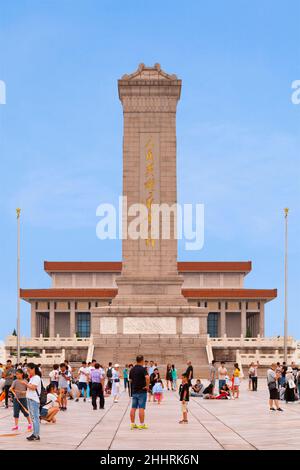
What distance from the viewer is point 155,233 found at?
2894 inches

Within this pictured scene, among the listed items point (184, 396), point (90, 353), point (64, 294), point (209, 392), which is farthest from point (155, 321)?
point (184, 396)

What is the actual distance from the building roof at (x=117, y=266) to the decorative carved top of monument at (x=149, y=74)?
43.3 meters

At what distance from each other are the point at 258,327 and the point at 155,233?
3604 cm

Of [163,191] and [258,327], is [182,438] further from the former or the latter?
[258,327]

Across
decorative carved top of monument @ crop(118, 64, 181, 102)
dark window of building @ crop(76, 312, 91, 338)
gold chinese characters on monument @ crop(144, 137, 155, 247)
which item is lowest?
dark window of building @ crop(76, 312, 91, 338)

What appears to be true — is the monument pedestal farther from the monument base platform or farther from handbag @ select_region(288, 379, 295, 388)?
handbag @ select_region(288, 379, 295, 388)

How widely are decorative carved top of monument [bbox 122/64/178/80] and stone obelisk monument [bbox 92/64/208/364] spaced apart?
0.15 ft

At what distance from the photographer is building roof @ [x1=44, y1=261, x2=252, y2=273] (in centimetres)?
11450

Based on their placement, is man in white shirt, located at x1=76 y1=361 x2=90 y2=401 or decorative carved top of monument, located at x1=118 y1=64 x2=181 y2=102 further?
decorative carved top of monument, located at x1=118 y1=64 x2=181 y2=102

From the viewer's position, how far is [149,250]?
73562mm

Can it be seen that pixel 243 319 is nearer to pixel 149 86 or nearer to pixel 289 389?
pixel 149 86

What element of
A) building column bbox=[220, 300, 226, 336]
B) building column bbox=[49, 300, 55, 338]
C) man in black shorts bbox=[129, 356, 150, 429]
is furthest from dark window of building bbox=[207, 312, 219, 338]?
man in black shorts bbox=[129, 356, 150, 429]
